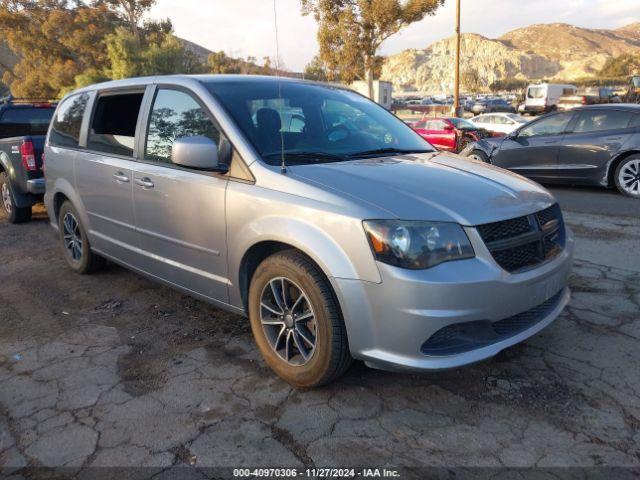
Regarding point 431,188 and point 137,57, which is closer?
point 431,188

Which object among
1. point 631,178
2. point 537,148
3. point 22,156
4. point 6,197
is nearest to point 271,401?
point 22,156

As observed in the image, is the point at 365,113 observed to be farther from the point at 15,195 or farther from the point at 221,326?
the point at 15,195

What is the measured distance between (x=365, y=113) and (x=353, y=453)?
2519 millimetres

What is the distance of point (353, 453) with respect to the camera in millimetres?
2412

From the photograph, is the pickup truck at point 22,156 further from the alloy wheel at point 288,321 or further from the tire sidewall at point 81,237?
the alloy wheel at point 288,321

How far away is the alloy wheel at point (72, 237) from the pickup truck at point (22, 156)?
192 cm

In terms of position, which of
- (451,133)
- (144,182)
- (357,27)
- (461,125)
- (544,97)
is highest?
(357,27)

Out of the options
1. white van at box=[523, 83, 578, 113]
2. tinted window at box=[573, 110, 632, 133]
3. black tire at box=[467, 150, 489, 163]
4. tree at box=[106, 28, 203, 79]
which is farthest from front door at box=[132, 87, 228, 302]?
white van at box=[523, 83, 578, 113]

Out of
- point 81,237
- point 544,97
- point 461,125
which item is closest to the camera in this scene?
point 81,237

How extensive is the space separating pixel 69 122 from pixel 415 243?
156 inches

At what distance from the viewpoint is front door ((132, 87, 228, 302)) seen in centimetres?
326

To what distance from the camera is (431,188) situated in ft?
9.19

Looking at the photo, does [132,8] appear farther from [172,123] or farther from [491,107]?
[172,123]

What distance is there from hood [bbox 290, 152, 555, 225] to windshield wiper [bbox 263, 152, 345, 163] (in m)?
0.12
